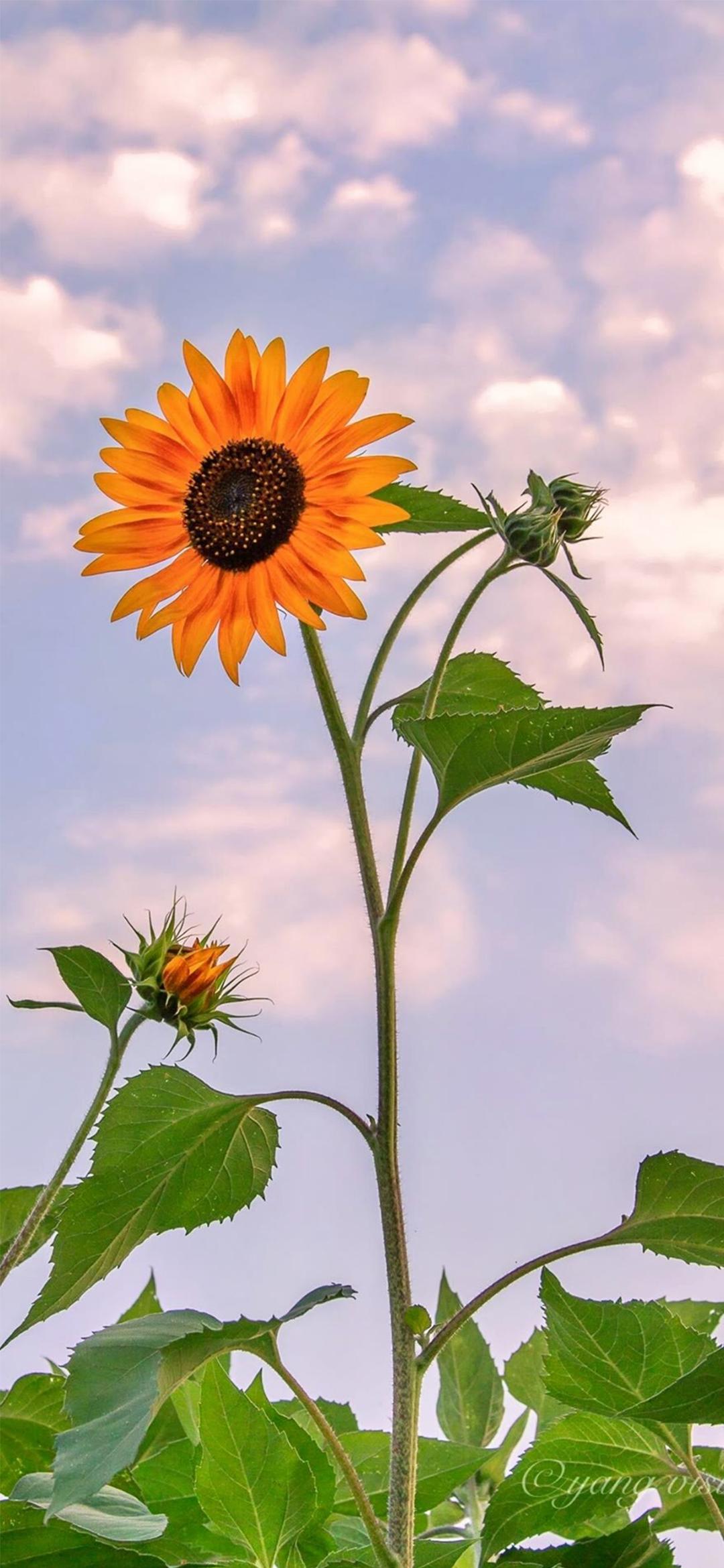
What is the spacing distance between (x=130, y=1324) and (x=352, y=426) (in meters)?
0.57

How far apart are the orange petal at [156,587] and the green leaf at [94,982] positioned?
232mm

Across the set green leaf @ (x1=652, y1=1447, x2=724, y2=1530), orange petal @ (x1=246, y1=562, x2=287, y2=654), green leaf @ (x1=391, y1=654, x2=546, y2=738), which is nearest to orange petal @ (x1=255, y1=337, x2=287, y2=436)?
orange petal @ (x1=246, y1=562, x2=287, y2=654)

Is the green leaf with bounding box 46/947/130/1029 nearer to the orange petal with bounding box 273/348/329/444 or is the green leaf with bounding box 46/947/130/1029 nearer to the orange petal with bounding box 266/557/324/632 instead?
the orange petal with bounding box 266/557/324/632

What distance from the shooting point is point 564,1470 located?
0.92 metres

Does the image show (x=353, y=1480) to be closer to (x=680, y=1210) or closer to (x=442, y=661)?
(x=680, y=1210)

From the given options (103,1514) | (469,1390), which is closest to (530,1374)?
(469,1390)

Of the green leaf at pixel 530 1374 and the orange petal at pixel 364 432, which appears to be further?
the green leaf at pixel 530 1374

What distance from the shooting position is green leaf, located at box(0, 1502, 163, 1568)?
0.71m

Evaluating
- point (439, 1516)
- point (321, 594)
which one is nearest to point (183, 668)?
point (321, 594)

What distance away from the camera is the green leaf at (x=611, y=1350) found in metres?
0.88

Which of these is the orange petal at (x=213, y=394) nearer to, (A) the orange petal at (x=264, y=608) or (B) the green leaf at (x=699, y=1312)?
(A) the orange petal at (x=264, y=608)

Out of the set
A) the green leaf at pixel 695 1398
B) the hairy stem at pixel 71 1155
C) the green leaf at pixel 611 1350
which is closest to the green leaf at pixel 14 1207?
the hairy stem at pixel 71 1155

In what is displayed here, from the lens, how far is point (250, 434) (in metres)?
0.96

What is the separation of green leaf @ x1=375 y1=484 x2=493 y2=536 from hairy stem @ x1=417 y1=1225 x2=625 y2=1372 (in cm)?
48
